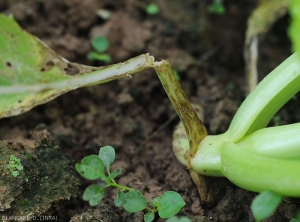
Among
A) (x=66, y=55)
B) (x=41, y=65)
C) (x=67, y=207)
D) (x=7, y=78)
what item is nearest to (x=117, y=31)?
(x=66, y=55)

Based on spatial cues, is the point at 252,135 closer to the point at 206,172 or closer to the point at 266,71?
the point at 206,172

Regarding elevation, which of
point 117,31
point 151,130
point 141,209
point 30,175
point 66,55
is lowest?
point 141,209

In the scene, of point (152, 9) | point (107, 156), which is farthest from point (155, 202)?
point (152, 9)

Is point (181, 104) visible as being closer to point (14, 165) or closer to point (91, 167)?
point (91, 167)

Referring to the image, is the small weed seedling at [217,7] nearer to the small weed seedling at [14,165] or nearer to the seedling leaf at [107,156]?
the seedling leaf at [107,156]

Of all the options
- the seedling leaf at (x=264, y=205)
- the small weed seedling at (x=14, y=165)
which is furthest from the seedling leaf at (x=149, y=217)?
the small weed seedling at (x=14, y=165)

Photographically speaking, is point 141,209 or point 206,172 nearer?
point 141,209

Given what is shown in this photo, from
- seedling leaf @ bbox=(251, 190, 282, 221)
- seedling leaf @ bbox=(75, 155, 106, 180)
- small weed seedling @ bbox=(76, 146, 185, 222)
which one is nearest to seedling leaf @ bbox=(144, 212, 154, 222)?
small weed seedling @ bbox=(76, 146, 185, 222)

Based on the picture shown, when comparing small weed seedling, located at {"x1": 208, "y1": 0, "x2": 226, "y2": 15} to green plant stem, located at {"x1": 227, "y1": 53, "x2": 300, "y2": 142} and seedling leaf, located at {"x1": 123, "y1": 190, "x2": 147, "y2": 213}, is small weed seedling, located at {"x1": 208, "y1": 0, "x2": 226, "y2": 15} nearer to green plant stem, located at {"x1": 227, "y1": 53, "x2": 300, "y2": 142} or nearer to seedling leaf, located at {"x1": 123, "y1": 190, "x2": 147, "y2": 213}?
green plant stem, located at {"x1": 227, "y1": 53, "x2": 300, "y2": 142}
